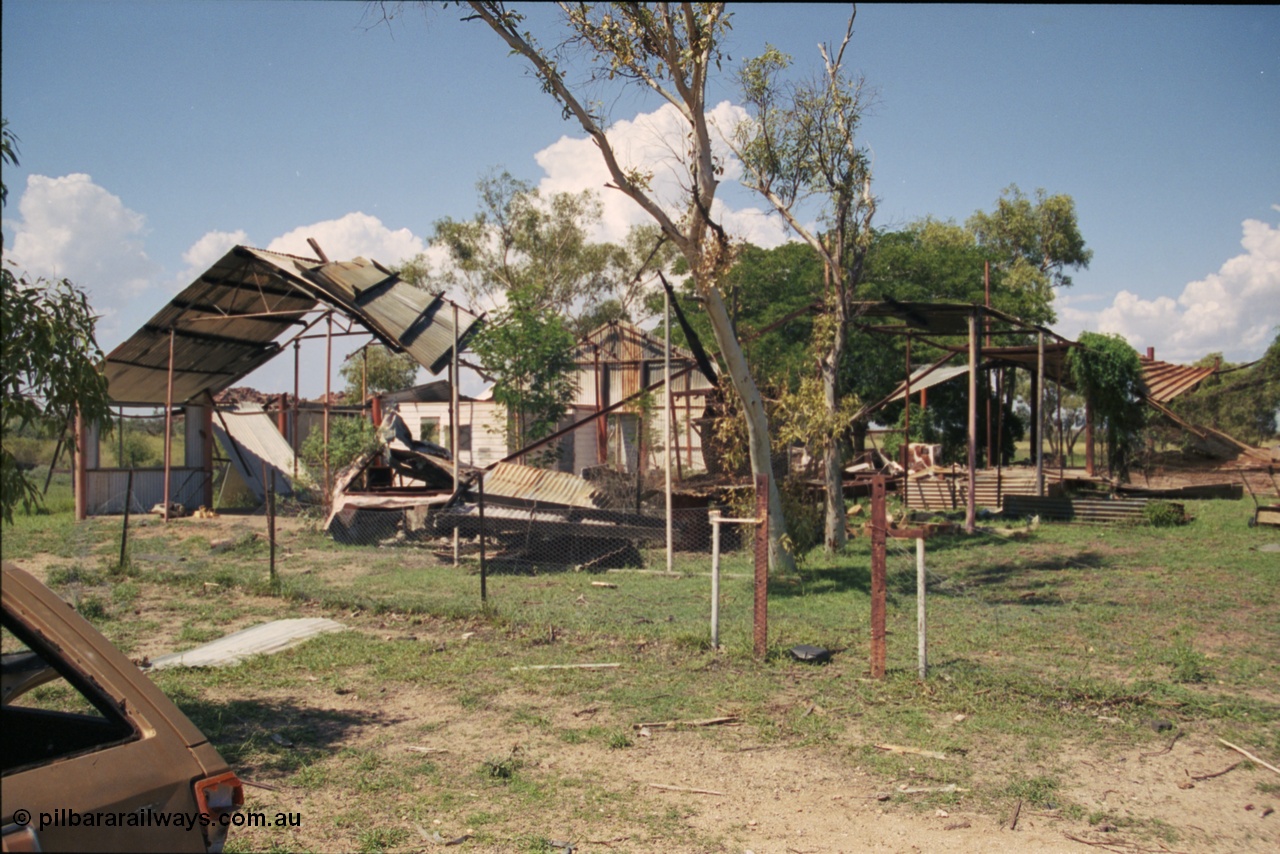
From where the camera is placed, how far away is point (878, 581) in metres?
7.49

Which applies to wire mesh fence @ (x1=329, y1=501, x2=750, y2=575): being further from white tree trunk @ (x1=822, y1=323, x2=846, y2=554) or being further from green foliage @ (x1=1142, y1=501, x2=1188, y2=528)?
green foliage @ (x1=1142, y1=501, x2=1188, y2=528)

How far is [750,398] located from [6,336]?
29.4ft

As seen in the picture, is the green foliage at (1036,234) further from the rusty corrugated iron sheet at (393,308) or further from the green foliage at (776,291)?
the rusty corrugated iron sheet at (393,308)

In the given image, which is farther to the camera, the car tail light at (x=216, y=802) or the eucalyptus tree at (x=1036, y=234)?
the eucalyptus tree at (x=1036, y=234)

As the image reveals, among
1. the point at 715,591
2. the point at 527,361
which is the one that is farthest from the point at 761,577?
the point at 527,361

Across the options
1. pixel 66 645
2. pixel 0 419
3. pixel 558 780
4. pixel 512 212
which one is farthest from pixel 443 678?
pixel 512 212

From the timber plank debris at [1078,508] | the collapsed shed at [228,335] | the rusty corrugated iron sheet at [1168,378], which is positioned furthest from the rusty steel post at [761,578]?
the rusty corrugated iron sheet at [1168,378]

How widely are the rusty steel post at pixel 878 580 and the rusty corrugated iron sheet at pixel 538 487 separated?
314 inches

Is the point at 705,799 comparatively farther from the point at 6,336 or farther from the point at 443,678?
Result: the point at 6,336

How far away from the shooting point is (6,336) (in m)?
4.63

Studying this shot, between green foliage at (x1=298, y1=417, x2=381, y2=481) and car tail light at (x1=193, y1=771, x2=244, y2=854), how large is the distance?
49.7ft

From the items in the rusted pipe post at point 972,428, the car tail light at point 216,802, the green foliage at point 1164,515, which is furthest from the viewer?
the rusted pipe post at point 972,428

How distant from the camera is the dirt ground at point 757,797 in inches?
186

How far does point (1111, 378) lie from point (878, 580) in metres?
17.3
